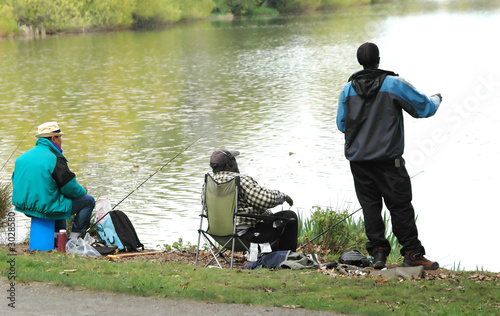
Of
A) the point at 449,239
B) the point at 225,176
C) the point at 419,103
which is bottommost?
the point at 449,239

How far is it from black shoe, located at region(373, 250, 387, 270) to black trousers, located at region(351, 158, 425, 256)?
0.04 meters

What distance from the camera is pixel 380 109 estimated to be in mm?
5324

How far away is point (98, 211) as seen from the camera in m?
7.30

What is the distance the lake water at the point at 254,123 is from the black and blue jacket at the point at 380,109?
2775 mm

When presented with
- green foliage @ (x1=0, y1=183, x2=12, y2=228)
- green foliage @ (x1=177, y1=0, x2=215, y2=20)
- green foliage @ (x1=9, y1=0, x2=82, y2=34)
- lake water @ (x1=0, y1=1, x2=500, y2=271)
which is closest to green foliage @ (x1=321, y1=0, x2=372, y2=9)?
green foliage @ (x1=177, y1=0, x2=215, y2=20)

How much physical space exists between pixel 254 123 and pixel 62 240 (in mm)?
10126

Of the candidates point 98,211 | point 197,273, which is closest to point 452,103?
point 98,211

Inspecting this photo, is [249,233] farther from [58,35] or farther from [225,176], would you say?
[58,35]

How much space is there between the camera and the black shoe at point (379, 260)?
18.1 ft

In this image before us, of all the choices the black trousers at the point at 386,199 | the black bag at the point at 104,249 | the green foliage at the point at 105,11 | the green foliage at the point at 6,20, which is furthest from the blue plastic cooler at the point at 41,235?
the green foliage at the point at 105,11

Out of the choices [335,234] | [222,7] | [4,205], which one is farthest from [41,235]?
[222,7]

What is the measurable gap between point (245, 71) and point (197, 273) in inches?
900

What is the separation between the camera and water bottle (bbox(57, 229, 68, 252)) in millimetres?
6412

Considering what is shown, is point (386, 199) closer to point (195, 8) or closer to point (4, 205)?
point (4, 205)
